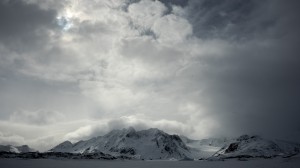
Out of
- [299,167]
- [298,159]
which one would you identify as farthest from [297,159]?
[299,167]

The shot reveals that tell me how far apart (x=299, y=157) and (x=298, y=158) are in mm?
3083

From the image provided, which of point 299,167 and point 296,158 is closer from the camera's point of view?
point 299,167

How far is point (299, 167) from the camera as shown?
91.4m

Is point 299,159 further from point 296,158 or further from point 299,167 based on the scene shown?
point 299,167

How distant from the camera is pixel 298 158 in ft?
412

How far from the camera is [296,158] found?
12594cm

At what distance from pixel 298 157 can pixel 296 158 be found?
3.15m

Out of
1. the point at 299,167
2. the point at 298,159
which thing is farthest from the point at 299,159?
the point at 299,167

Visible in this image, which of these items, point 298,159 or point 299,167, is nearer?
point 299,167

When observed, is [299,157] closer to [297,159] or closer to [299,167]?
[297,159]

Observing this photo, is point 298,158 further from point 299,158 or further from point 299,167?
point 299,167

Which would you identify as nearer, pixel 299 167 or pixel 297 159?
pixel 299 167

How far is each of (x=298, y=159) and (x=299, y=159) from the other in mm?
413

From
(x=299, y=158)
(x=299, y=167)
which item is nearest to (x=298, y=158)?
(x=299, y=158)
